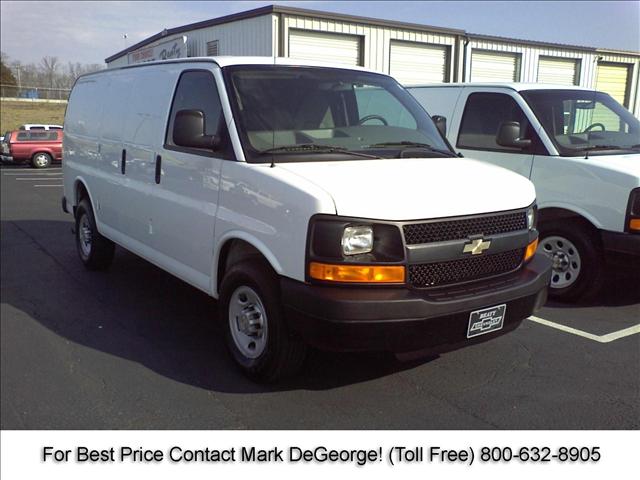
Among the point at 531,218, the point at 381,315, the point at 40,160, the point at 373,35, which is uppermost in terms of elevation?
the point at 373,35

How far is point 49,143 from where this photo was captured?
23.8 m

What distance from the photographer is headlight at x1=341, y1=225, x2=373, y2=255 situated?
10.6ft

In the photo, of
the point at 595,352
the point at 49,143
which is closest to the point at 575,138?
the point at 595,352

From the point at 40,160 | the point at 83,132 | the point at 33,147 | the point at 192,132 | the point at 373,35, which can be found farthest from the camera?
the point at 40,160

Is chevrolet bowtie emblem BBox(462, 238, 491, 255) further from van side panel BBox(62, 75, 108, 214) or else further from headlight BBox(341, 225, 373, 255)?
van side panel BBox(62, 75, 108, 214)

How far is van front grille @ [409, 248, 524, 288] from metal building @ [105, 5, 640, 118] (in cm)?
1265

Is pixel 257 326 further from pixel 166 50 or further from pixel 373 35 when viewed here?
→ pixel 166 50

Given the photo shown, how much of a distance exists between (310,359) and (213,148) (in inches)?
64.9

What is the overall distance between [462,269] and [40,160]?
23585mm

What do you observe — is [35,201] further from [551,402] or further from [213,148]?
[551,402]

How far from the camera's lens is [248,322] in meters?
3.89

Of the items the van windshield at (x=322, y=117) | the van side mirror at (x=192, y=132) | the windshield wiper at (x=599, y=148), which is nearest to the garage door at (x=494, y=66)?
the windshield wiper at (x=599, y=148)

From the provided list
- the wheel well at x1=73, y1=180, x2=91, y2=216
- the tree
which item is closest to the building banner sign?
the wheel well at x1=73, y1=180, x2=91, y2=216

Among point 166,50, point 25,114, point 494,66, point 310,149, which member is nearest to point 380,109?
point 310,149
